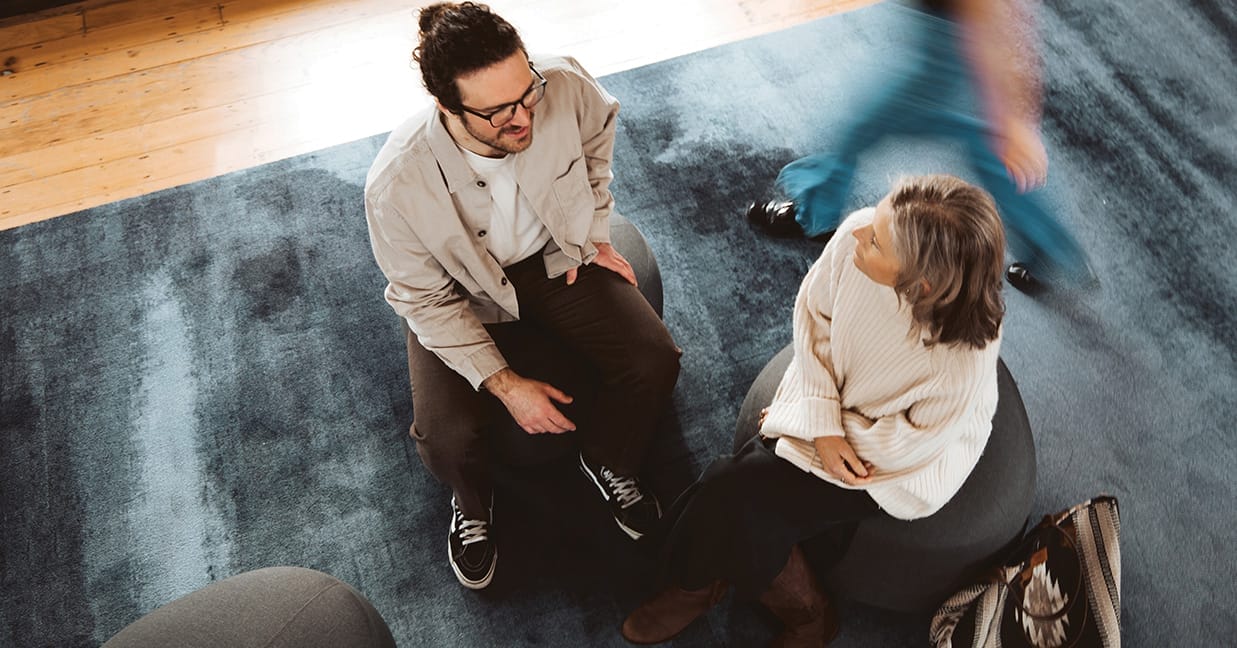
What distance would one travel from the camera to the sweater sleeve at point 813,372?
5.98 feet

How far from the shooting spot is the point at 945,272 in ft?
5.05

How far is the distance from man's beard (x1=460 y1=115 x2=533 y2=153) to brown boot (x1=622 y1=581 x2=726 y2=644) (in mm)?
1018

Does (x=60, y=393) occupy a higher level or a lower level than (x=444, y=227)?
lower

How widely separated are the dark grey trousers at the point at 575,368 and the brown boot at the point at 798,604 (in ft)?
1.47

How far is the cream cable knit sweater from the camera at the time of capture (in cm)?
170

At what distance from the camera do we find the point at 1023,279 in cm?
267

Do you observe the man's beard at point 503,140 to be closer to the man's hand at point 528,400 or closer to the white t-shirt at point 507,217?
the white t-shirt at point 507,217

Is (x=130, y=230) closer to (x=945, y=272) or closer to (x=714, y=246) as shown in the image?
(x=714, y=246)

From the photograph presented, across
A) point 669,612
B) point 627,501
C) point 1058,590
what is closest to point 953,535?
point 1058,590

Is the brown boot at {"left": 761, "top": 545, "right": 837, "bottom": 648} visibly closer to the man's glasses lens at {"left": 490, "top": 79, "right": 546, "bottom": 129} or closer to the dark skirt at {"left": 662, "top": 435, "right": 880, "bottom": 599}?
the dark skirt at {"left": 662, "top": 435, "right": 880, "bottom": 599}

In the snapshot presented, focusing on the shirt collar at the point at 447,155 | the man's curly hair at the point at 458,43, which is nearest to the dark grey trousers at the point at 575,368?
the shirt collar at the point at 447,155

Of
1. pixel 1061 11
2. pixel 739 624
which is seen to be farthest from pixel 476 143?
pixel 1061 11

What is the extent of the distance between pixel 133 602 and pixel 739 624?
1422 millimetres

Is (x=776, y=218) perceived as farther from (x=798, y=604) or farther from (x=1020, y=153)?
(x=798, y=604)
